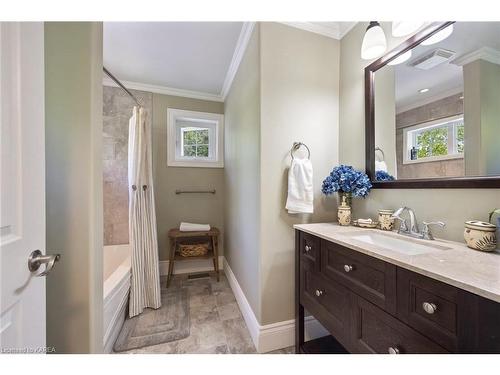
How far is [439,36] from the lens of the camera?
0.94 m

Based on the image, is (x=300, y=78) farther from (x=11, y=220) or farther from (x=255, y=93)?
(x=11, y=220)

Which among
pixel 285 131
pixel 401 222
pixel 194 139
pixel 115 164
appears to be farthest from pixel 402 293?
pixel 115 164

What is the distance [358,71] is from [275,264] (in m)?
1.51

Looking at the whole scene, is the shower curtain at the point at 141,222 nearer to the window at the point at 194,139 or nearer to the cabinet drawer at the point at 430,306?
the window at the point at 194,139

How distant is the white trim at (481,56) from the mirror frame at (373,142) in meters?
0.18

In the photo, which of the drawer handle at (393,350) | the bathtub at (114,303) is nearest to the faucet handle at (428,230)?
the drawer handle at (393,350)

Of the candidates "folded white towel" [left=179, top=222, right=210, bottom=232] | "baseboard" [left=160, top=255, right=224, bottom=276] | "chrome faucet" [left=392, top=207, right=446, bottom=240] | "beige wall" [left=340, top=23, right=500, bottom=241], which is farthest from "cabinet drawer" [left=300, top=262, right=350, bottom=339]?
"baseboard" [left=160, top=255, right=224, bottom=276]

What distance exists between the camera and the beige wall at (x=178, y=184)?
2455mm

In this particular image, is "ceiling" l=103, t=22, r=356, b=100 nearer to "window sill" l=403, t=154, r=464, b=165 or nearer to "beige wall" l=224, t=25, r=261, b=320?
"beige wall" l=224, t=25, r=261, b=320

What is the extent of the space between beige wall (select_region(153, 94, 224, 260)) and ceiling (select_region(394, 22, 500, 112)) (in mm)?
2080

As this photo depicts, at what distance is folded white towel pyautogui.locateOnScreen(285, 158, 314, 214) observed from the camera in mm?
1275

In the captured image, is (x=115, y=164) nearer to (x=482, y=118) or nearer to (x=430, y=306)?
(x=430, y=306)
